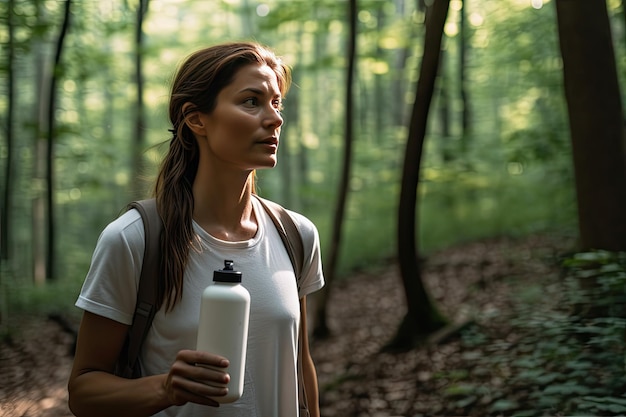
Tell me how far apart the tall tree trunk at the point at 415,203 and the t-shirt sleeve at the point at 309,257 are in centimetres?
472

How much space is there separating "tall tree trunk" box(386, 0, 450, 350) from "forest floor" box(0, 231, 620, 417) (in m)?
0.32

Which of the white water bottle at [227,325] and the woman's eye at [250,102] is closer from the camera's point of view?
the white water bottle at [227,325]

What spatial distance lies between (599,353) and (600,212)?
124 centimetres

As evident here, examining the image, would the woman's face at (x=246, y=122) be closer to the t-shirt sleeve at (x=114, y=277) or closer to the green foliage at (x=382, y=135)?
the t-shirt sleeve at (x=114, y=277)

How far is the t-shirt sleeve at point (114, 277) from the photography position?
1.82m

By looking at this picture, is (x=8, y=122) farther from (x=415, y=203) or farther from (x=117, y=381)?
(x=117, y=381)

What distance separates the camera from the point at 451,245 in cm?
1348

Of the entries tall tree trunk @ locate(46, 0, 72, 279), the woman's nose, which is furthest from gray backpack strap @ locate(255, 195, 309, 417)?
tall tree trunk @ locate(46, 0, 72, 279)

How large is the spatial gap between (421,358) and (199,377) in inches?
222

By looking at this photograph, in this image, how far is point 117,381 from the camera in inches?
71.3

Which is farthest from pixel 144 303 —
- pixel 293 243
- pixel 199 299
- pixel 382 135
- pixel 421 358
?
pixel 382 135

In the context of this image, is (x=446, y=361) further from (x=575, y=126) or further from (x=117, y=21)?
(x=117, y=21)

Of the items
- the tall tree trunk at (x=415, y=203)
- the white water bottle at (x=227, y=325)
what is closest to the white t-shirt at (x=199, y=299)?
the white water bottle at (x=227, y=325)

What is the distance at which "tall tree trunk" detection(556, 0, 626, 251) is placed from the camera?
5414mm
